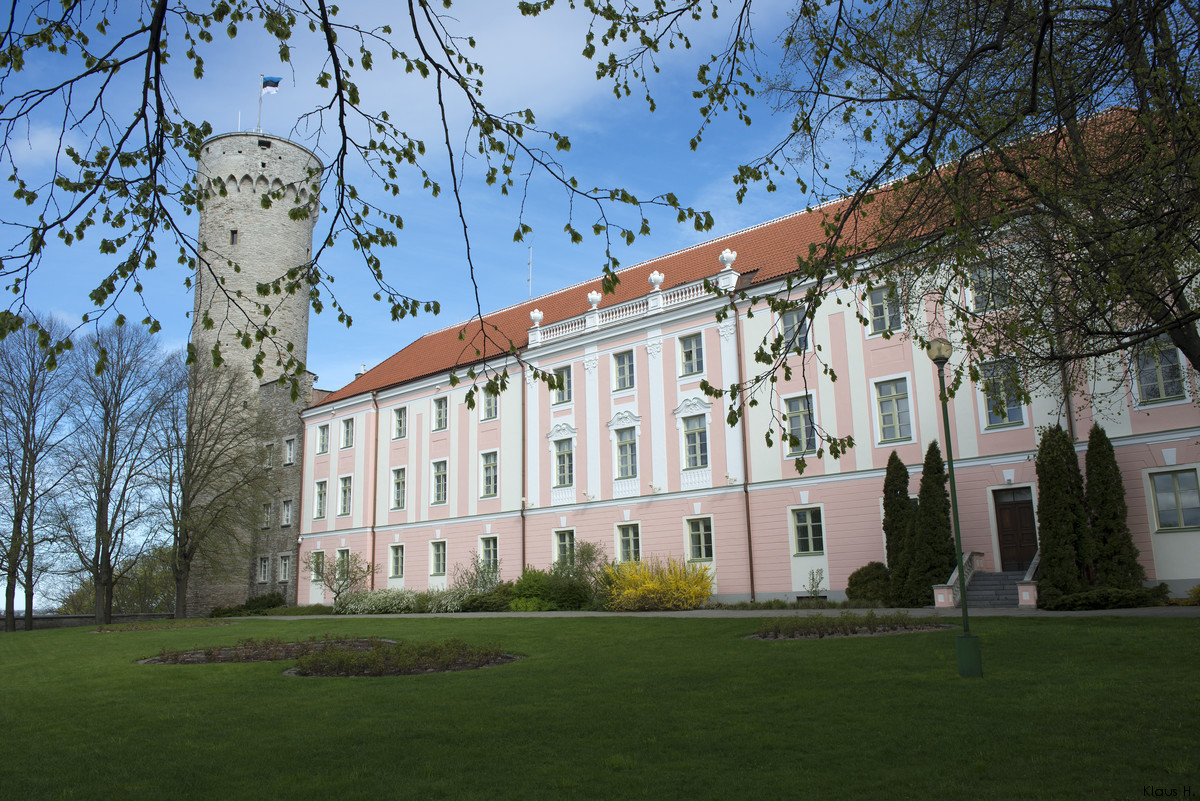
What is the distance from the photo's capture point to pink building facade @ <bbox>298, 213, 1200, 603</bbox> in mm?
21266

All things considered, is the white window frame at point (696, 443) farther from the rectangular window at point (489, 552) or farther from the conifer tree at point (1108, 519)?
the conifer tree at point (1108, 519)

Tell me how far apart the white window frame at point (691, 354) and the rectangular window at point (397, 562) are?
16477 mm

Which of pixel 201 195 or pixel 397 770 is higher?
pixel 201 195

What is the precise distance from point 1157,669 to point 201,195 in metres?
10.8

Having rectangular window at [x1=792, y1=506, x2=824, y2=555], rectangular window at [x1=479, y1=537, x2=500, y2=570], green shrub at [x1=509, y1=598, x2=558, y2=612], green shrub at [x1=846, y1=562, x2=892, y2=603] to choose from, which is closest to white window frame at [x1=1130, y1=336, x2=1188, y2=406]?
green shrub at [x1=846, y1=562, x2=892, y2=603]

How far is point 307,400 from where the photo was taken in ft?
149

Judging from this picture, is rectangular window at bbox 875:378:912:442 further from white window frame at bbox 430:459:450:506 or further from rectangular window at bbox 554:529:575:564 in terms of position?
white window frame at bbox 430:459:450:506

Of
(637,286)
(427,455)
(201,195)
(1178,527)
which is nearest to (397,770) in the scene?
(201,195)

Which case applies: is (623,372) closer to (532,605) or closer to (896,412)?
(532,605)

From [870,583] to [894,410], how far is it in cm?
504

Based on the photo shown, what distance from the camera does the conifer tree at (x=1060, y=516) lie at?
749 inches

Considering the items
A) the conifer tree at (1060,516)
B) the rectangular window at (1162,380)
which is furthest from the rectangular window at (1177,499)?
the conifer tree at (1060,516)

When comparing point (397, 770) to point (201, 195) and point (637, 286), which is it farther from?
point (637, 286)

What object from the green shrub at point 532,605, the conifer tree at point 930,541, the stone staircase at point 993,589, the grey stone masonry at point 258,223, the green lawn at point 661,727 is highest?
→ the grey stone masonry at point 258,223
